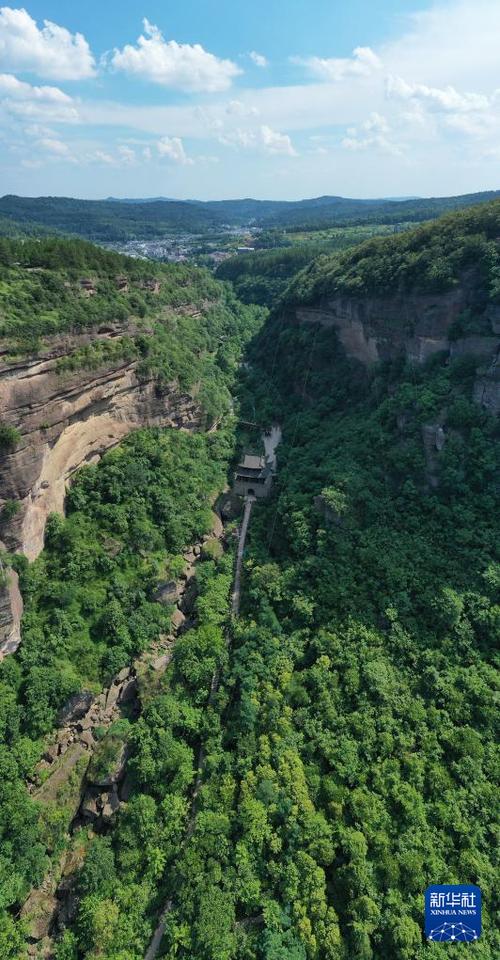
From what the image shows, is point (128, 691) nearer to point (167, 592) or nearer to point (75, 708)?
point (75, 708)

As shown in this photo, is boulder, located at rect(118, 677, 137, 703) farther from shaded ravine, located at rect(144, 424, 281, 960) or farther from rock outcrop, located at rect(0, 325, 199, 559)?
rock outcrop, located at rect(0, 325, 199, 559)

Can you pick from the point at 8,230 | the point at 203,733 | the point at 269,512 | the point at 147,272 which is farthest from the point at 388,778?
the point at 8,230

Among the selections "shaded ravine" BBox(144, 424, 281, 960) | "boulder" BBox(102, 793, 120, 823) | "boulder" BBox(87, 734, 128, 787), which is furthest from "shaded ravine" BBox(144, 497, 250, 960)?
"boulder" BBox(87, 734, 128, 787)

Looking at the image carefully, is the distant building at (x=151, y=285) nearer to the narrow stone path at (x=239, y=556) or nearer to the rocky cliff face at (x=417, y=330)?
the rocky cliff face at (x=417, y=330)

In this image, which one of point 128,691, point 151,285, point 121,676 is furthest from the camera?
point 151,285

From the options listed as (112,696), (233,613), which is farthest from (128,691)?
(233,613)
